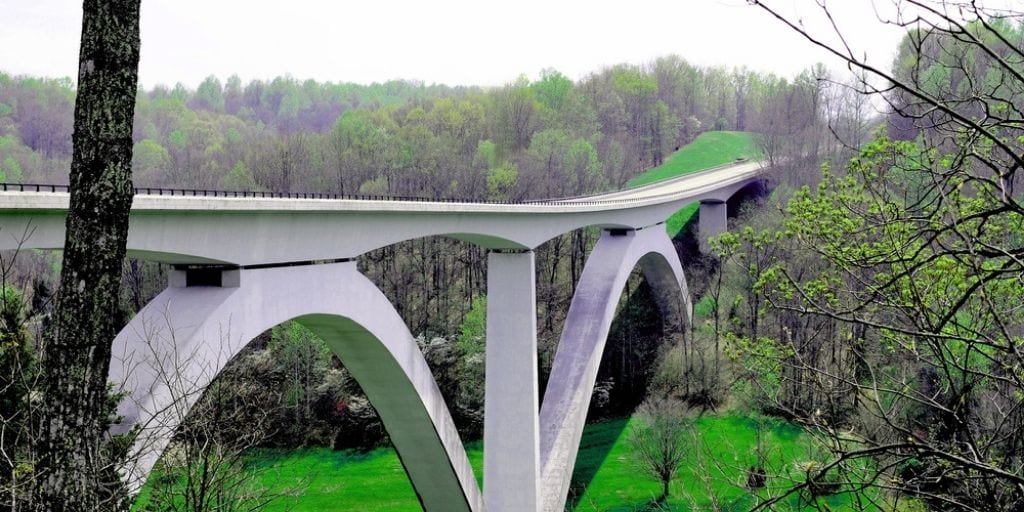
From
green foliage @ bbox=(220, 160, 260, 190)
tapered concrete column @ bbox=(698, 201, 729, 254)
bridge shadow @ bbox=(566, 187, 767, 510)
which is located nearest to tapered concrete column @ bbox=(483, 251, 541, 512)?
bridge shadow @ bbox=(566, 187, 767, 510)

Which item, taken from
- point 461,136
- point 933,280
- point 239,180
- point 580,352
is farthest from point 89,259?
point 461,136

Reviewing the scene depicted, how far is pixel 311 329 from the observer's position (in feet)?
55.8

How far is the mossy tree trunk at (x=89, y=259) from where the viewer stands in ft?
16.0

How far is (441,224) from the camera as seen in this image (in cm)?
1931

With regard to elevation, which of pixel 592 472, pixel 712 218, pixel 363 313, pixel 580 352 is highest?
pixel 712 218

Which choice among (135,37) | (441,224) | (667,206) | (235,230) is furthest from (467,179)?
(135,37)

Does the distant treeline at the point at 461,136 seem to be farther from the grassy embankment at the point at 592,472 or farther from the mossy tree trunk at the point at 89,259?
the mossy tree trunk at the point at 89,259

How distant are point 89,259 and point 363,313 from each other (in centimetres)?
1155

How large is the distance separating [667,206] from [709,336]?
6.34 m

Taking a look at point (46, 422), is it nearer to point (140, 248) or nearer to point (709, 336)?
point (140, 248)

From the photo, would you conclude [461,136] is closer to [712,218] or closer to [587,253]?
[587,253]

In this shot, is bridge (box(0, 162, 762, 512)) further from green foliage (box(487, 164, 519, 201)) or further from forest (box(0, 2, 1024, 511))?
green foliage (box(487, 164, 519, 201))

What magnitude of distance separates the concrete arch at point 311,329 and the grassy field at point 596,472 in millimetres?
7575

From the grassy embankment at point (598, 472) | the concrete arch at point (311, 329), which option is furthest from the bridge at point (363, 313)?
the grassy embankment at point (598, 472)
